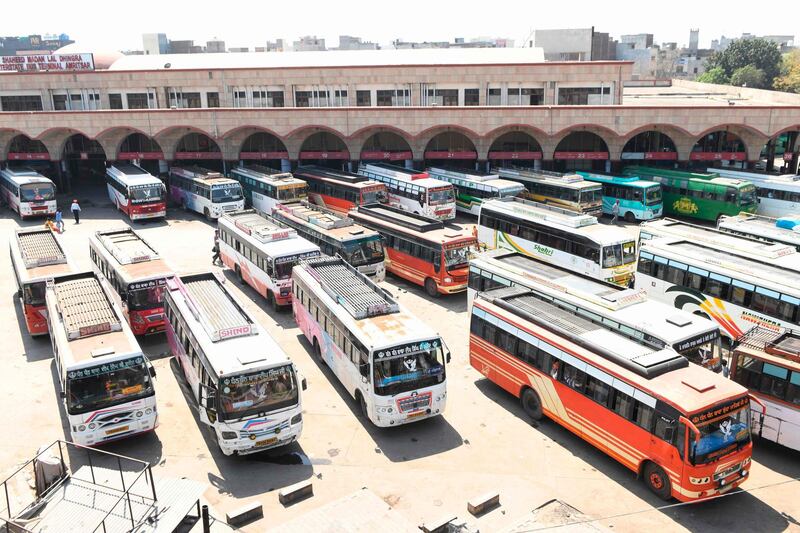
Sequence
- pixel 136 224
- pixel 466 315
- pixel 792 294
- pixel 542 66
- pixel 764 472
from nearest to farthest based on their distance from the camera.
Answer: pixel 764 472 < pixel 792 294 < pixel 466 315 < pixel 136 224 < pixel 542 66

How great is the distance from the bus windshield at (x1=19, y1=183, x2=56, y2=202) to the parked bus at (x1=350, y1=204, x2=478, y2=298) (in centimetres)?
2168

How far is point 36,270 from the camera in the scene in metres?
21.6

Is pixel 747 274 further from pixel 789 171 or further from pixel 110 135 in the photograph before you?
pixel 110 135

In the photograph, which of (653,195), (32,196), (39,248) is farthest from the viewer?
(32,196)

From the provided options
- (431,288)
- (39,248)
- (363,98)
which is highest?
(363,98)

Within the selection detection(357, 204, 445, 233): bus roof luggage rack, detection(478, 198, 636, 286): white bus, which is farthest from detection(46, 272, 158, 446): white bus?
detection(478, 198, 636, 286): white bus

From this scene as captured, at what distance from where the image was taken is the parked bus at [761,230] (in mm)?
25234

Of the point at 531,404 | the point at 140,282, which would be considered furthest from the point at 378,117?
the point at 531,404

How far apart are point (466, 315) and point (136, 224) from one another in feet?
76.8

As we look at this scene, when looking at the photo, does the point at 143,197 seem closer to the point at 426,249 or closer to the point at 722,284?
the point at 426,249

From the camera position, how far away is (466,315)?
24125 mm

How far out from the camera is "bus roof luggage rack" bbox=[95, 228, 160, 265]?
2184cm

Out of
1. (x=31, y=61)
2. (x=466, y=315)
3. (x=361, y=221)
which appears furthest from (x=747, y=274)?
(x=31, y=61)

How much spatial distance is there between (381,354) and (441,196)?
2100cm
